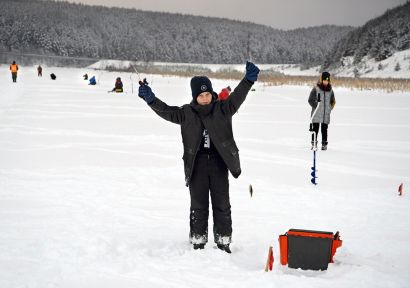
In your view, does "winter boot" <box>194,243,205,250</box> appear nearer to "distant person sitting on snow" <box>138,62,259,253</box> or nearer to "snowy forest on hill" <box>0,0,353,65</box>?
"distant person sitting on snow" <box>138,62,259,253</box>

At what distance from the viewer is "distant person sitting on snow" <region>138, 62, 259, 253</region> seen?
4.22m

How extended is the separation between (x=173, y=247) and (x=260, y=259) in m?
0.92

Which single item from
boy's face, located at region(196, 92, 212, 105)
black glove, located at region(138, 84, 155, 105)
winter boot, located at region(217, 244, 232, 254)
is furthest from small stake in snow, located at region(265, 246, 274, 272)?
black glove, located at region(138, 84, 155, 105)

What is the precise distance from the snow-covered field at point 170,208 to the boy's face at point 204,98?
147 centimetres

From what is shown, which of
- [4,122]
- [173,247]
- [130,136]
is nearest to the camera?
[173,247]

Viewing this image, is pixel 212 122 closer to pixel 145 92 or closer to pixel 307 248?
pixel 145 92

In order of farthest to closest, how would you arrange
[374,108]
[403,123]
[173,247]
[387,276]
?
[374,108] → [403,123] → [173,247] → [387,276]

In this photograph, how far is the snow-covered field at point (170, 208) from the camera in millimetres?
3846

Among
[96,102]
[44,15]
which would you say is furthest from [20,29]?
[96,102]

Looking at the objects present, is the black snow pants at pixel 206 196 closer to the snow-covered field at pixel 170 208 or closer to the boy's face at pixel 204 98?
the snow-covered field at pixel 170 208

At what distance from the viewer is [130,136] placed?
479 inches

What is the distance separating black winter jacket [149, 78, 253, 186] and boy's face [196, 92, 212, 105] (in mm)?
38

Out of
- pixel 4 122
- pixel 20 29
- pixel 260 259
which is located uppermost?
pixel 20 29

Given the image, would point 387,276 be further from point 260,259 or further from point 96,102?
point 96,102
